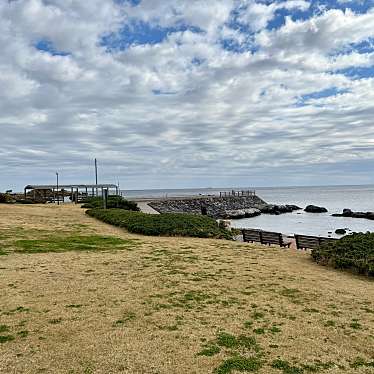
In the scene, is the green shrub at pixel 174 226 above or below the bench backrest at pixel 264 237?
above

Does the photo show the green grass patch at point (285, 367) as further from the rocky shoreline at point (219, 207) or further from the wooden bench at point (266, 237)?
the rocky shoreline at point (219, 207)

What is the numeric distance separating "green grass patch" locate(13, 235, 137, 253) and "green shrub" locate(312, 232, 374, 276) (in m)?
6.29

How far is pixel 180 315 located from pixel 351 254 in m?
6.18

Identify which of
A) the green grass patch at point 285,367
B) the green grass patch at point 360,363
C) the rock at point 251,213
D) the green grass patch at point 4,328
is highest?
the green grass patch at point 4,328

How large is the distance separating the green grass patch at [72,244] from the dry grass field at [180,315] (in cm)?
103

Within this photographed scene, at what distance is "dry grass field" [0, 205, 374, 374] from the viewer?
4.63 m

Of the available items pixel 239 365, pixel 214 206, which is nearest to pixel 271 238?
pixel 239 365

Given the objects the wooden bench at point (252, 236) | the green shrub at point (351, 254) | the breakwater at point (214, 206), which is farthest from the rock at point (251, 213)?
the green shrub at point (351, 254)

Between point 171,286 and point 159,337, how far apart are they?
2.58 meters

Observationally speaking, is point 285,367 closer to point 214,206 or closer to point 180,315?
point 180,315

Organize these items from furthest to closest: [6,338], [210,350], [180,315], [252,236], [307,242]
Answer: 1. [252,236]
2. [307,242]
3. [180,315]
4. [6,338]
5. [210,350]

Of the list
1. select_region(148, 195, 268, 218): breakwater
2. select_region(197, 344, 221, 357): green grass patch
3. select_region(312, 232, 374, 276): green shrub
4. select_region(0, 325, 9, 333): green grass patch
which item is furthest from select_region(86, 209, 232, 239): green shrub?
select_region(148, 195, 268, 218): breakwater

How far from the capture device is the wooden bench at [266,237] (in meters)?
15.6

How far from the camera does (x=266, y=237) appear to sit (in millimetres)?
16547
